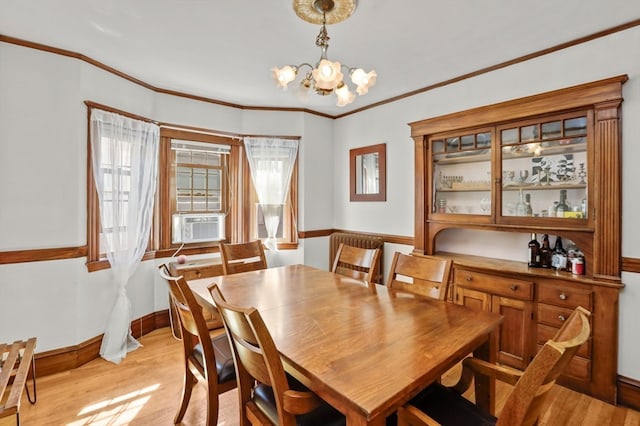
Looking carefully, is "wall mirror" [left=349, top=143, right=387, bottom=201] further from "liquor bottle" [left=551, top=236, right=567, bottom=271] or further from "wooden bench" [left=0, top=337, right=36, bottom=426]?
"wooden bench" [left=0, top=337, right=36, bottom=426]

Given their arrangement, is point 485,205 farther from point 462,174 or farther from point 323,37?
point 323,37

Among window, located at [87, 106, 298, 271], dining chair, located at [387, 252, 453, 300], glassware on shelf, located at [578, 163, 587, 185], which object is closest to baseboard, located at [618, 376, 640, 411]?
glassware on shelf, located at [578, 163, 587, 185]

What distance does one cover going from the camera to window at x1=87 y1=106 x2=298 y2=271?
11.5ft

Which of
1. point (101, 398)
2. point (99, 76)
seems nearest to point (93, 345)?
point (101, 398)

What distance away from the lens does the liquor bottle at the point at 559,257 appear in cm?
250

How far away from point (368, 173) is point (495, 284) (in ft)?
6.32

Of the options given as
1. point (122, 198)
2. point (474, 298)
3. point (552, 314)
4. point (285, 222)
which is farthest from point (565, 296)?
point (122, 198)

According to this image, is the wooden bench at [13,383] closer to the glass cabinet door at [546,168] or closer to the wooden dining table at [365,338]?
the wooden dining table at [365,338]

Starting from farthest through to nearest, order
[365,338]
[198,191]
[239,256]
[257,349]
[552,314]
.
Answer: [198,191] → [239,256] → [552,314] → [365,338] → [257,349]

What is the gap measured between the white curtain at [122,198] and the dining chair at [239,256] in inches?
39.3

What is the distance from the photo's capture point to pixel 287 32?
227 cm

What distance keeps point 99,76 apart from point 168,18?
Answer: 1.14 metres

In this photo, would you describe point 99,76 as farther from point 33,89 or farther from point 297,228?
point 297,228

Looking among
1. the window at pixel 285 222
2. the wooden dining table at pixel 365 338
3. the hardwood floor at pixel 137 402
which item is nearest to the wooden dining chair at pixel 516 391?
the wooden dining table at pixel 365 338
